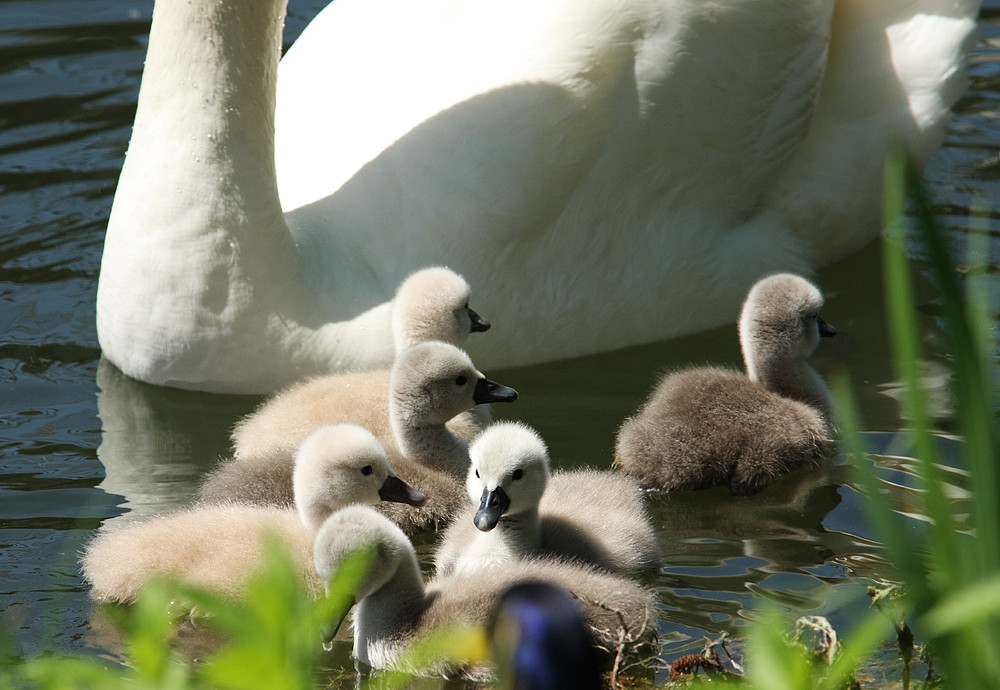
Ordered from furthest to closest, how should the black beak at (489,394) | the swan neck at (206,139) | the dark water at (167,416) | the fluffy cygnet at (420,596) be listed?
the swan neck at (206,139), the black beak at (489,394), the dark water at (167,416), the fluffy cygnet at (420,596)

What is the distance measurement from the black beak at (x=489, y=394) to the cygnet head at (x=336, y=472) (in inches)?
20.1

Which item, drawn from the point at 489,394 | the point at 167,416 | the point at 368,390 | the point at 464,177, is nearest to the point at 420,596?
the point at 489,394

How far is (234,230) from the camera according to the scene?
489 centimetres

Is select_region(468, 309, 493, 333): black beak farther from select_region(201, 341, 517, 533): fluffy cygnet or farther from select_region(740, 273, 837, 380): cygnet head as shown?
select_region(740, 273, 837, 380): cygnet head

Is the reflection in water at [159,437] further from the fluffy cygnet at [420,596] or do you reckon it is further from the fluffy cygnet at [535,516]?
the fluffy cygnet at [420,596]

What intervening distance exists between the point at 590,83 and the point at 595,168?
12.0 inches

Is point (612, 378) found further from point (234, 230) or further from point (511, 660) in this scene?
point (511, 660)

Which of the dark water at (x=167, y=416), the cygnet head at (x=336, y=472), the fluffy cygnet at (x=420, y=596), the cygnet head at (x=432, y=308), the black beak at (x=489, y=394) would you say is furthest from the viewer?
the cygnet head at (x=432, y=308)

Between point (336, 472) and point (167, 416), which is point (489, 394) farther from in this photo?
point (167, 416)

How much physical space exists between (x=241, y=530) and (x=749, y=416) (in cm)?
173

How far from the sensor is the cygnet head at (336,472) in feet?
13.2

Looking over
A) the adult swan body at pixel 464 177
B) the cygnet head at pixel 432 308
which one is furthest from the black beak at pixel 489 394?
the adult swan body at pixel 464 177

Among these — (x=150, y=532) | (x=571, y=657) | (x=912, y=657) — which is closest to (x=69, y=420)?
(x=150, y=532)

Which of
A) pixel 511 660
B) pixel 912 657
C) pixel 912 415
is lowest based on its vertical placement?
pixel 912 657
